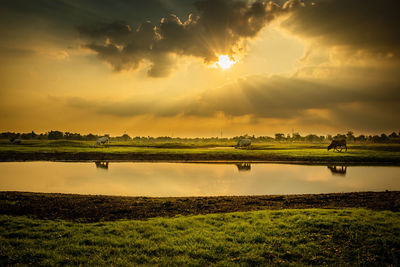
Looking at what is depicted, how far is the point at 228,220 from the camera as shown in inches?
464

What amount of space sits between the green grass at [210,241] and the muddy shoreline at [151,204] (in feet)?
5.42

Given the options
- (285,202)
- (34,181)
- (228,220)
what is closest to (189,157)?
(34,181)

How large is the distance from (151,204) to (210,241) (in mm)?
7216

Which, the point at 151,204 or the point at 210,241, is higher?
the point at 210,241

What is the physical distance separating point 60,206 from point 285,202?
15.1 meters

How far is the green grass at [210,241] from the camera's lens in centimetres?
791

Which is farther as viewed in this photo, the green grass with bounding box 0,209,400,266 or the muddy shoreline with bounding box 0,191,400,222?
the muddy shoreline with bounding box 0,191,400,222

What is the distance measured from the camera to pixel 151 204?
15.3 meters

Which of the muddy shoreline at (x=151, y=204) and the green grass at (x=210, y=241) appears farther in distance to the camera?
the muddy shoreline at (x=151, y=204)

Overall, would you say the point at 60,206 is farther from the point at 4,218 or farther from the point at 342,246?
the point at 342,246

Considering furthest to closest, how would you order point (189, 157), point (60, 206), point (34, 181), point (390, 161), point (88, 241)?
1. point (189, 157)
2. point (390, 161)
3. point (34, 181)
4. point (60, 206)
5. point (88, 241)

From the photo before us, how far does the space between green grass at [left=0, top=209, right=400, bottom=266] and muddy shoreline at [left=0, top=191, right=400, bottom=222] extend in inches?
65.1

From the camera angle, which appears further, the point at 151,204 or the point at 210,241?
the point at 151,204

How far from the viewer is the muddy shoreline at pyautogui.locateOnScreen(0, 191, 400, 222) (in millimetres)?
13250
